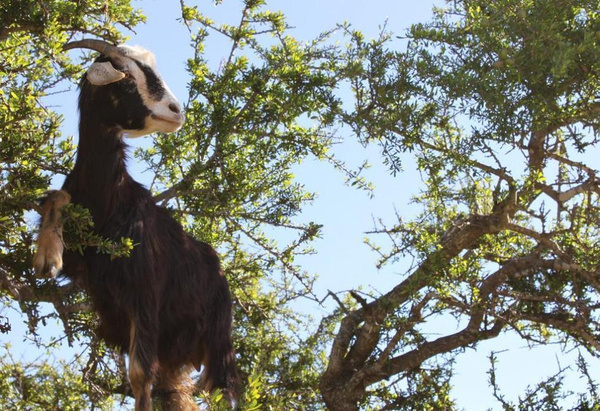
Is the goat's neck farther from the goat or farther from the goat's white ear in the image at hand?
the goat's white ear

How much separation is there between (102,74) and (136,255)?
0.98m

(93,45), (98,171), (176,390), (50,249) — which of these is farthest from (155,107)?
(176,390)

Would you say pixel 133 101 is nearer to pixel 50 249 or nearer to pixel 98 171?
pixel 98 171

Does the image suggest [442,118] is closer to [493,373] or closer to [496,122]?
[496,122]

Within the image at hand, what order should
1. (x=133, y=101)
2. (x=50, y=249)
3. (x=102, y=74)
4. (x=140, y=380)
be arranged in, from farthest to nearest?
(x=133, y=101)
(x=102, y=74)
(x=140, y=380)
(x=50, y=249)

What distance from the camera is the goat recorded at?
497 cm

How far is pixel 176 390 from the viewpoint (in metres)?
5.57

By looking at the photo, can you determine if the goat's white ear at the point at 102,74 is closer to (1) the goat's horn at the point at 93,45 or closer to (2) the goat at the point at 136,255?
(2) the goat at the point at 136,255

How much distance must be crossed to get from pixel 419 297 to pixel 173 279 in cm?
155

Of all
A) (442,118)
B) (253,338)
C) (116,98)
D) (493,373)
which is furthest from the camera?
(253,338)

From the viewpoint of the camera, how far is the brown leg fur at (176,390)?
5.51 m

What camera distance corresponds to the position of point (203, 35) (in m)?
6.01

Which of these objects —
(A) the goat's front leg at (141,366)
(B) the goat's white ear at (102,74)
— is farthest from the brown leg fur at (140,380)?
(B) the goat's white ear at (102,74)

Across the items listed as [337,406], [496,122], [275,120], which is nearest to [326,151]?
[275,120]
